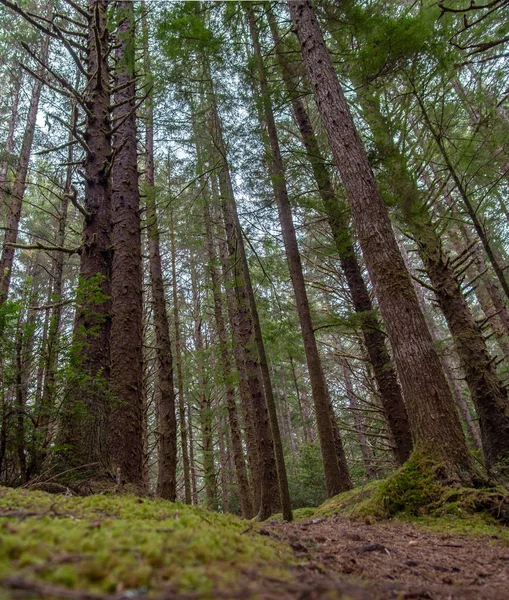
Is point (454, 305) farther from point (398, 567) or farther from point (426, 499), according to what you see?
point (398, 567)

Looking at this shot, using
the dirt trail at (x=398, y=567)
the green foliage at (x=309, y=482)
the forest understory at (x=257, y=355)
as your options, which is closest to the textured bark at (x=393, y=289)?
the forest understory at (x=257, y=355)

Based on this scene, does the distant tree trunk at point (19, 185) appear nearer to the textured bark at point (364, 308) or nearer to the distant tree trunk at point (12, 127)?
the distant tree trunk at point (12, 127)

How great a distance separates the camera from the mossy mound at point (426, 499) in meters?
3.22

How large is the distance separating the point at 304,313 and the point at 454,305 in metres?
3.15

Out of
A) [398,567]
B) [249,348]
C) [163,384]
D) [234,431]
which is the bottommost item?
[398,567]

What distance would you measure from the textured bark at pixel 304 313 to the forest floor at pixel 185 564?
11.6ft

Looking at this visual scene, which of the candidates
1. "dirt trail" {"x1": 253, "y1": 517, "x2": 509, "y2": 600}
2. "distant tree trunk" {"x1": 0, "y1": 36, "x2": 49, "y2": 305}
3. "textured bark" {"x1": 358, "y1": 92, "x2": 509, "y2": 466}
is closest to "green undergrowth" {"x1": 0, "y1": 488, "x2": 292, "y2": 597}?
"dirt trail" {"x1": 253, "y1": 517, "x2": 509, "y2": 600}

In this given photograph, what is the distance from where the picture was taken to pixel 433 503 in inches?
136

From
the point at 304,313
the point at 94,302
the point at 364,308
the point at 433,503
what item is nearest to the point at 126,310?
the point at 94,302

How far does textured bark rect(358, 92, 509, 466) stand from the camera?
623 centimetres

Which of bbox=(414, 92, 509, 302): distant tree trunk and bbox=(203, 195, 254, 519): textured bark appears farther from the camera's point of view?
bbox=(203, 195, 254, 519): textured bark

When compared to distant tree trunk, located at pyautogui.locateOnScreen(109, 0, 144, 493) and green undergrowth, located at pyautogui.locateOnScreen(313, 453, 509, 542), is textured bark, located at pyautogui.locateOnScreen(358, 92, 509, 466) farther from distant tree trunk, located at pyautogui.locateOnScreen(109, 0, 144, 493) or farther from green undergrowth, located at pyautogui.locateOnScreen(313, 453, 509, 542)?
distant tree trunk, located at pyautogui.locateOnScreen(109, 0, 144, 493)

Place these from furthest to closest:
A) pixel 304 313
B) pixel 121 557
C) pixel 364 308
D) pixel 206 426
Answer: pixel 206 426, pixel 364 308, pixel 304 313, pixel 121 557

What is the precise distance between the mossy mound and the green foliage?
10403 mm
